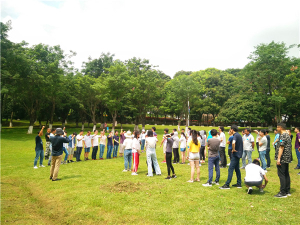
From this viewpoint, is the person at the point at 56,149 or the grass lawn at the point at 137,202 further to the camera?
the person at the point at 56,149

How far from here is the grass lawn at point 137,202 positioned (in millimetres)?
5164

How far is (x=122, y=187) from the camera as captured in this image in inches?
289

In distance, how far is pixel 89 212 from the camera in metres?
5.54

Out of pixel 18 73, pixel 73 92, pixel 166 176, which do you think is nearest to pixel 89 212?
pixel 166 176

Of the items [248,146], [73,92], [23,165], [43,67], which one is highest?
[43,67]

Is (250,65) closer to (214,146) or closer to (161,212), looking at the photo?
(214,146)

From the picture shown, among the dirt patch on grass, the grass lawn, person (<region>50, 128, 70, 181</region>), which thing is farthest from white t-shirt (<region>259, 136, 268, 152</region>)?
person (<region>50, 128, 70, 181</region>)

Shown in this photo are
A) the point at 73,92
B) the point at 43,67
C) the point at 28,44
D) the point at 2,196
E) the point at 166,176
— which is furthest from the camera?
the point at 73,92

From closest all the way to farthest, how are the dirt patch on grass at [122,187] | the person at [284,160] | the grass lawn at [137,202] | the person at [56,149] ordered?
the grass lawn at [137,202] < the person at [284,160] < the dirt patch on grass at [122,187] < the person at [56,149]

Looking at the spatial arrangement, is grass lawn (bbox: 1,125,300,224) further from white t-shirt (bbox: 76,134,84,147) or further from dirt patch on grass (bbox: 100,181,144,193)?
white t-shirt (bbox: 76,134,84,147)

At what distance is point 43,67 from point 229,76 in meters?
43.5

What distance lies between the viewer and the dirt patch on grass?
711 centimetres

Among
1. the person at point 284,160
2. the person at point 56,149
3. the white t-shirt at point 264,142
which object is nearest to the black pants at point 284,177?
the person at point 284,160

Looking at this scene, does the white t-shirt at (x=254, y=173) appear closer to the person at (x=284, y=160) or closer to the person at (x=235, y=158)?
the person at (x=235, y=158)
